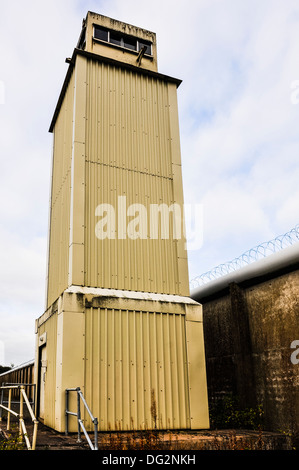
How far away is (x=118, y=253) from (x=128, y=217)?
997 millimetres

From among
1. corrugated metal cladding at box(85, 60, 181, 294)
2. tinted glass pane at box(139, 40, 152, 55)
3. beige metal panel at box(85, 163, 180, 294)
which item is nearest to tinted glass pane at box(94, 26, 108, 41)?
tinted glass pane at box(139, 40, 152, 55)

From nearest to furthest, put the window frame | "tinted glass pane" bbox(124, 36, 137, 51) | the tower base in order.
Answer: the tower base → the window frame → "tinted glass pane" bbox(124, 36, 137, 51)

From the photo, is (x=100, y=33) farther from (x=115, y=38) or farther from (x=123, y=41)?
(x=123, y=41)

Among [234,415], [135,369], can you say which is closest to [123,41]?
[135,369]

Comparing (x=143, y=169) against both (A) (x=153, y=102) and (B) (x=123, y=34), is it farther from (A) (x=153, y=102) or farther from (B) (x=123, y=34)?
(B) (x=123, y=34)

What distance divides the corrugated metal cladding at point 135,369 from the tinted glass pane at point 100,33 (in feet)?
26.3

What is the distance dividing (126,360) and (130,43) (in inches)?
365

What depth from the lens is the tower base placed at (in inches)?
340

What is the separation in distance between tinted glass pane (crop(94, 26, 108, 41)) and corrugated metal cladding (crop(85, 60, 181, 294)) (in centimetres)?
124

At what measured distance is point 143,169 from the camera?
11.3 meters

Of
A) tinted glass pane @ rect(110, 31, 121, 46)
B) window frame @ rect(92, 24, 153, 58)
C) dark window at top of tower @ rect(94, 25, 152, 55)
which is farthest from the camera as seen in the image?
tinted glass pane @ rect(110, 31, 121, 46)

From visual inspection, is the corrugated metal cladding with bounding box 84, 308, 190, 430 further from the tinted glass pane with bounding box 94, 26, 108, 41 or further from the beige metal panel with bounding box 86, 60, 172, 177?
the tinted glass pane with bounding box 94, 26, 108, 41

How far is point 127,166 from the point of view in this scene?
11.1m

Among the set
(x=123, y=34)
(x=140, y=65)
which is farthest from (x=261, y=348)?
(x=123, y=34)
